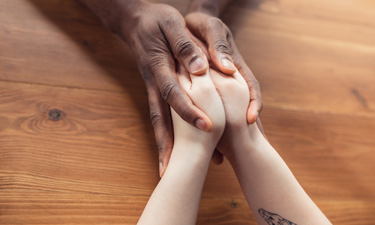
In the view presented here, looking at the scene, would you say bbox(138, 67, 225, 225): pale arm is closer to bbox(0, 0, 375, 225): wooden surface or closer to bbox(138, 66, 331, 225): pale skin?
bbox(138, 66, 331, 225): pale skin

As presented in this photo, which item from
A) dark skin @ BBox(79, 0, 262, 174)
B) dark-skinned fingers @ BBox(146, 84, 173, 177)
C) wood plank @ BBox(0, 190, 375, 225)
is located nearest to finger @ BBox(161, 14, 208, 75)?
dark skin @ BBox(79, 0, 262, 174)

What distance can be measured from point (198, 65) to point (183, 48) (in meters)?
0.05

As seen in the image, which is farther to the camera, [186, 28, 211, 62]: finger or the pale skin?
[186, 28, 211, 62]: finger

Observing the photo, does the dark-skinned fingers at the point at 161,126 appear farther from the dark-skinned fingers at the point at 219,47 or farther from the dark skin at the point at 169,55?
the dark-skinned fingers at the point at 219,47

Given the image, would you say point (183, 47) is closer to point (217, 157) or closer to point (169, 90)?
point (169, 90)

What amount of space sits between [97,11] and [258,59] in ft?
1.65

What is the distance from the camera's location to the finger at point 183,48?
0.67 meters

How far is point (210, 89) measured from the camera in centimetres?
67

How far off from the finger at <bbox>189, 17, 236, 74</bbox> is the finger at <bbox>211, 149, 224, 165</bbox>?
192 millimetres

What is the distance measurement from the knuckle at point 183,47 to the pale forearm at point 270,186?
0.23 meters

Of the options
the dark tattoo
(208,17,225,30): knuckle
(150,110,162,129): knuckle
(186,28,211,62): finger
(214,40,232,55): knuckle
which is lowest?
the dark tattoo

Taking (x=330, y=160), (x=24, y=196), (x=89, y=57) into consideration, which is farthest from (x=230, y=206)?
(x=89, y=57)

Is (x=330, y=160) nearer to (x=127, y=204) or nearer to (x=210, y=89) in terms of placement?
(x=210, y=89)

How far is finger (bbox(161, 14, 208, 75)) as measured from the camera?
671 millimetres
